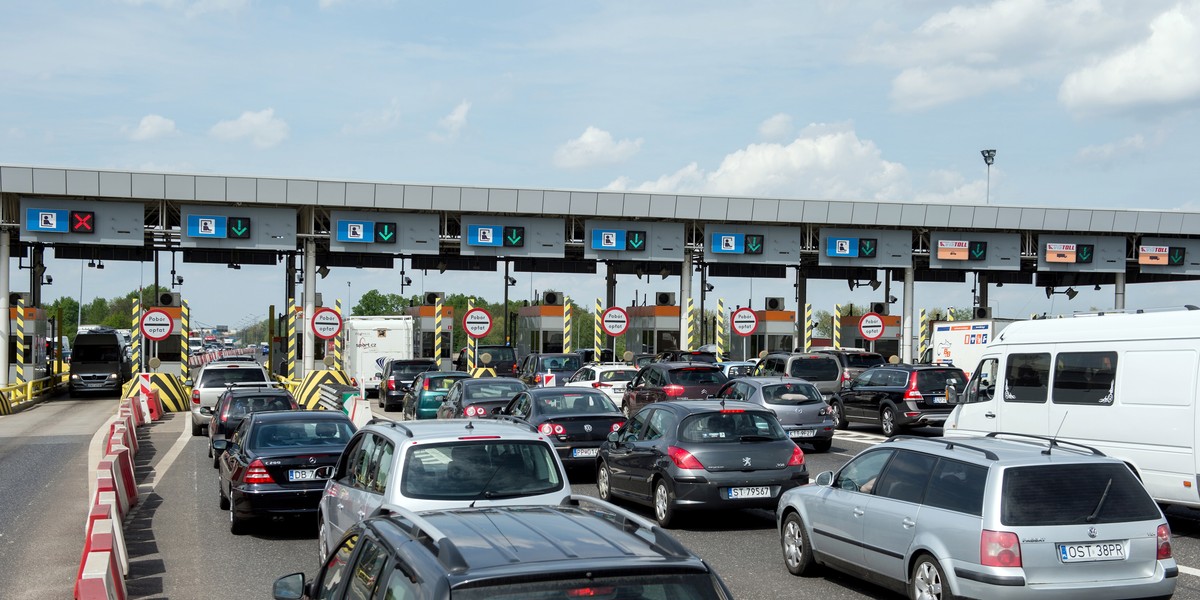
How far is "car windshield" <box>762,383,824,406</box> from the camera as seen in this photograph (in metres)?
21.5

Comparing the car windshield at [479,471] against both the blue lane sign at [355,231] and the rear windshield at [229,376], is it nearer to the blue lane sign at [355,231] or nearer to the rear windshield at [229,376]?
the rear windshield at [229,376]

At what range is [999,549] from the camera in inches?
301

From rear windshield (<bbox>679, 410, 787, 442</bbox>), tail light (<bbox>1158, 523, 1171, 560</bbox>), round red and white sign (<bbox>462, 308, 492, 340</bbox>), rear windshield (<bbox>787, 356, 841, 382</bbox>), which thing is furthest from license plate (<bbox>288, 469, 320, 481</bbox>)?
round red and white sign (<bbox>462, 308, 492, 340</bbox>)

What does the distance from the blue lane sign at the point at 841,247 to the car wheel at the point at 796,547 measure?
35.0m

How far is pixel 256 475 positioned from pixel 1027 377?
9.98m

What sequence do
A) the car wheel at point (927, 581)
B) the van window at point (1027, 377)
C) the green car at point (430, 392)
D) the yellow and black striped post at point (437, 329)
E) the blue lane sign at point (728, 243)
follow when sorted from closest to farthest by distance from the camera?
1. the car wheel at point (927, 581)
2. the van window at point (1027, 377)
3. the green car at point (430, 392)
4. the blue lane sign at point (728, 243)
5. the yellow and black striped post at point (437, 329)

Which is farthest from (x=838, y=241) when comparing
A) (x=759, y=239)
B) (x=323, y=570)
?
(x=323, y=570)

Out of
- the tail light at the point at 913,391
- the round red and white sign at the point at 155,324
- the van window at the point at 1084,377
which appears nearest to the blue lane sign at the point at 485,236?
the round red and white sign at the point at 155,324

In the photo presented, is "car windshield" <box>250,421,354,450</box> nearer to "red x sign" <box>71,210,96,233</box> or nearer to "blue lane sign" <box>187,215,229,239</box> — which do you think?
"blue lane sign" <box>187,215,229,239</box>

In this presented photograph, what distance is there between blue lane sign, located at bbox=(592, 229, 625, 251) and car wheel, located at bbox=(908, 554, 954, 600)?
113ft

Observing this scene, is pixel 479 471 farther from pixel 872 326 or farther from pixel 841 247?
pixel 841 247

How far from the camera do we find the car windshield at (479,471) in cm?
843

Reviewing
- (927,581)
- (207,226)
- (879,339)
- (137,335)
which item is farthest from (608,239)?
(927,581)

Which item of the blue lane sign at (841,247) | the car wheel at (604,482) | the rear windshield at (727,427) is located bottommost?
the car wheel at (604,482)
